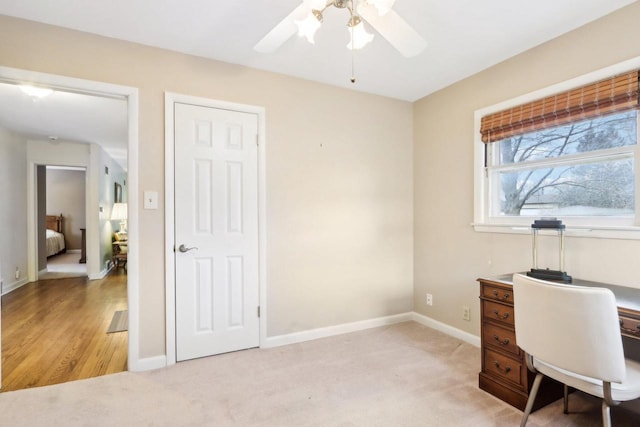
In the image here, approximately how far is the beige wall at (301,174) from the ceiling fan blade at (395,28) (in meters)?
1.41

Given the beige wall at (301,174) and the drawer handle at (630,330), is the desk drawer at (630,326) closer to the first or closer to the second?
the drawer handle at (630,330)

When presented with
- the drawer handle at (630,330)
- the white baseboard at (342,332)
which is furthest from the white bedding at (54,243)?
the drawer handle at (630,330)

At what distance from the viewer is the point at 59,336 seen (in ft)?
10.2

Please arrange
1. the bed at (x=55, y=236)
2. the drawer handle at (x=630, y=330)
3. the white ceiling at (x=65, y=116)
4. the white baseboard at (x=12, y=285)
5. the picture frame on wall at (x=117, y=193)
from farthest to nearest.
→ the bed at (x=55, y=236) < the picture frame on wall at (x=117, y=193) < the white baseboard at (x=12, y=285) < the white ceiling at (x=65, y=116) < the drawer handle at (x=630, y=330)

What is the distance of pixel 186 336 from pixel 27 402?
3.12 ft

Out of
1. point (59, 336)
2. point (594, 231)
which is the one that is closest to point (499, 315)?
point (594, 231)

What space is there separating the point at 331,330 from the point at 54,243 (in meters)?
8.33

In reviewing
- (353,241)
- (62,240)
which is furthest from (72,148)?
(353,241)

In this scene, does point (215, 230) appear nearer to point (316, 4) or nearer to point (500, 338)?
point (316, 4)

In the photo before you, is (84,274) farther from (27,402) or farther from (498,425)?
(498,425)

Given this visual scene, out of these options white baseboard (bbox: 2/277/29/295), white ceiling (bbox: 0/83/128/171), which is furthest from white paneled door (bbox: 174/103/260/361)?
white baseboard (bbox: 2/277/29/295)

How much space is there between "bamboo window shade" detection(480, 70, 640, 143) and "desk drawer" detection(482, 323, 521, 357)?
1.47 metres

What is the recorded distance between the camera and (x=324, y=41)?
236cm

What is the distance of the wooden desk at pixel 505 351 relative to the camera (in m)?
1.92
